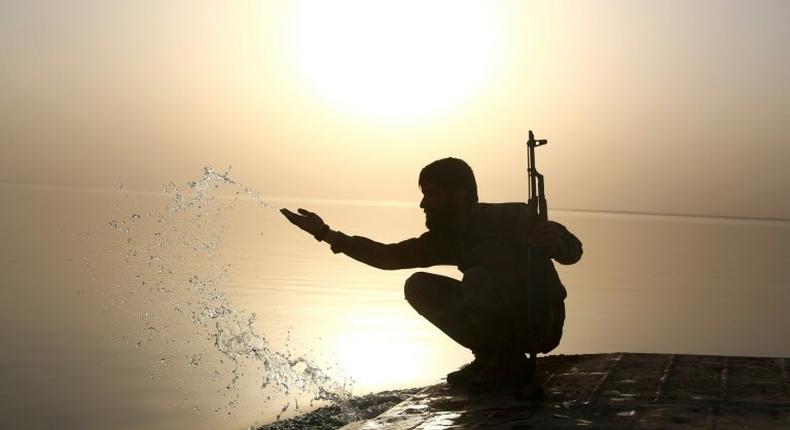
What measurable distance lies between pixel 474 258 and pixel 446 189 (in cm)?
55

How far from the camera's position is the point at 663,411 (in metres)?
5.66

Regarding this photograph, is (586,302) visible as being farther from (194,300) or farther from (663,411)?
(663,411)

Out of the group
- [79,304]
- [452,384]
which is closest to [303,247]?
[79,304]

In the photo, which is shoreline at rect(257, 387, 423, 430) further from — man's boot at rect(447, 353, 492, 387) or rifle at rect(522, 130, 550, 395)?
rifle at rect(522, 130, 550, 395)

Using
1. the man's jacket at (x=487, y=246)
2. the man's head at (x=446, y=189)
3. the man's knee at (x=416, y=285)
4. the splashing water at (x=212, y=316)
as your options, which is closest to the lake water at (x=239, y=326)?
the splashing water at (x=212, y=316)

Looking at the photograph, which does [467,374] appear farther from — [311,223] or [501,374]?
[311,223]

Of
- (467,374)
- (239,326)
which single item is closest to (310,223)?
(467,374)

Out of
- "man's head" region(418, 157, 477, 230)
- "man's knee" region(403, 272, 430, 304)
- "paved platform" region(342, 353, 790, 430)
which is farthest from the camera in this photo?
"man's knee" region(403, 272, 430, 304)

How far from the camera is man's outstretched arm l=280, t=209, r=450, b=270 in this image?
6.85 metres

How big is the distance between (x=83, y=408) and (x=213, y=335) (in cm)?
612

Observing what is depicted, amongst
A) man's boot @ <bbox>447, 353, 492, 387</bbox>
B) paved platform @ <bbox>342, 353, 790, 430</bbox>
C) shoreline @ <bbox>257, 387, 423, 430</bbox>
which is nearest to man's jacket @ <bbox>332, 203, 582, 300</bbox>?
man's boot @ <bbox>447, 353, 492, 387</bbox>

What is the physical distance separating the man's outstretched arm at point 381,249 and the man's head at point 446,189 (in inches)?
10.6

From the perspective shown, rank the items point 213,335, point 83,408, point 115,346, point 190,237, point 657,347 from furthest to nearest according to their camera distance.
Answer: point 190,237, point 657,347, point 213,335, point 115,346, point 83,408

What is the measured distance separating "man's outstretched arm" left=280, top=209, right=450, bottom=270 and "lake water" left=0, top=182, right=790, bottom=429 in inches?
200
